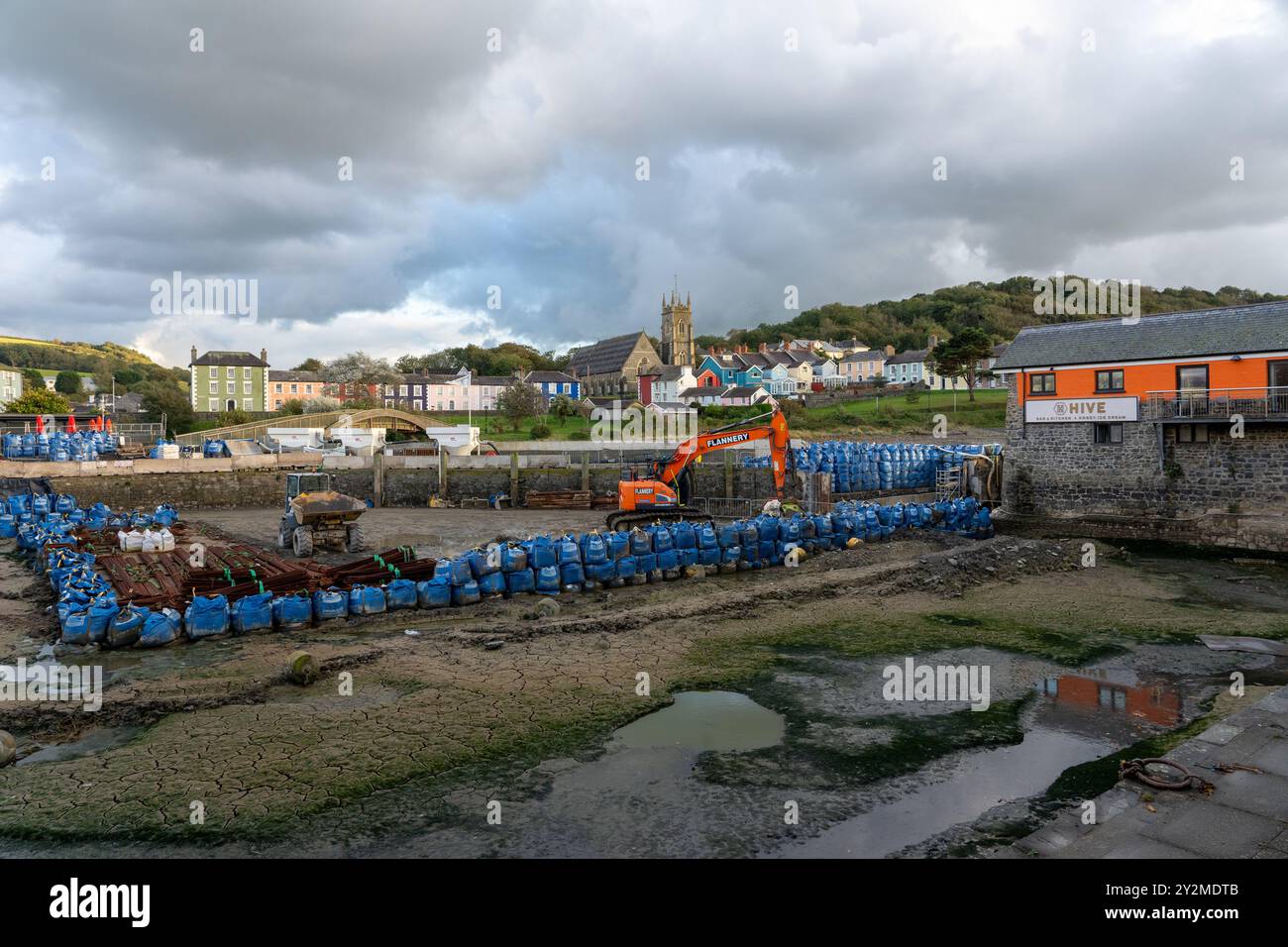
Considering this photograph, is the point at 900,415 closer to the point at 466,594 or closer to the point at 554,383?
the point at 554,383

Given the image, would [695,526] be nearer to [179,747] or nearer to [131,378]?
[179,747]

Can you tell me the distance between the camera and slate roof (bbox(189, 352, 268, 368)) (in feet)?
246

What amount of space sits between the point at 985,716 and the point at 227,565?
17.3 metres

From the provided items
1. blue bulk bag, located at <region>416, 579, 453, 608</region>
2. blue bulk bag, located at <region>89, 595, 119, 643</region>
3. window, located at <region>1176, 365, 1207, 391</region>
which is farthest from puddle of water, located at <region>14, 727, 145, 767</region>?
window, located at <region>1176, 365, 1207, 391</region>

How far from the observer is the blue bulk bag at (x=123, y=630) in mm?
13883

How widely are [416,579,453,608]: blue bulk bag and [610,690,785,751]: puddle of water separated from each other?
7.29 metres

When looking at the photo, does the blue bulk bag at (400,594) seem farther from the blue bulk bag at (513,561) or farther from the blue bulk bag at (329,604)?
the blue bulk bag at (513,561)

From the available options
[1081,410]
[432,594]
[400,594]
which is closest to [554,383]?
[1081,410]

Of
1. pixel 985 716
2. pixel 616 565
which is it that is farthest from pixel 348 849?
pixel 616 565

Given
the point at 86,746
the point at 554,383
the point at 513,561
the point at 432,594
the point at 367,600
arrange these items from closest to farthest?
the point at 86,746
the point at 367,600
the point at 432,594
the point at 513,561
the point at 554,383

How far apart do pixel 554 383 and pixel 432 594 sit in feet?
246

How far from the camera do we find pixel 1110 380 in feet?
91.5

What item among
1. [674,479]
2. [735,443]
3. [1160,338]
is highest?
[1160,338]

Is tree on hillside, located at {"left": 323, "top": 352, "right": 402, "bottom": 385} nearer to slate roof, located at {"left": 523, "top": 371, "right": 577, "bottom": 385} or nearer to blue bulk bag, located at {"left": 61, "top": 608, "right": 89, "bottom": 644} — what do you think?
slate roof, located at {"left": 523, "top": 371, "right": 577, "bottom": 385}
